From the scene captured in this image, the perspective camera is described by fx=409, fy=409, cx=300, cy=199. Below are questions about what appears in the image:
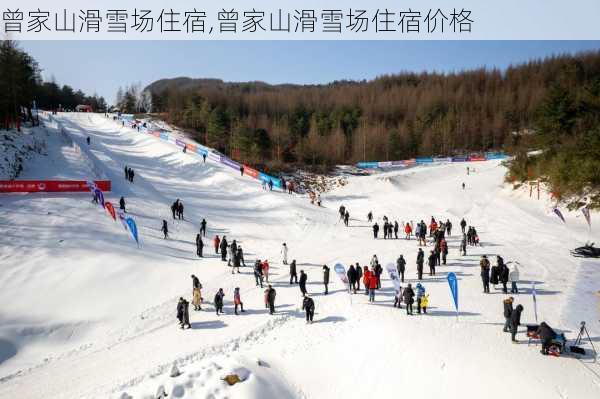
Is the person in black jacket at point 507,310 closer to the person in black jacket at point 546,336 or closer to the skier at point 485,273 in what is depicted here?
the person in black jacket at point 546,336

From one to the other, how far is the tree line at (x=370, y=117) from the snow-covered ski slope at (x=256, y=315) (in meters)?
29.4

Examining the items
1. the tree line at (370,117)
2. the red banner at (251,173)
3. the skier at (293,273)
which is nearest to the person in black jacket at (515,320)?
the skier at (293,273)

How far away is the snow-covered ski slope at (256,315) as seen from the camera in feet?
31.0

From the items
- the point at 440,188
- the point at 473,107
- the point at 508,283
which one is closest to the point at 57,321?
the point at 508,283

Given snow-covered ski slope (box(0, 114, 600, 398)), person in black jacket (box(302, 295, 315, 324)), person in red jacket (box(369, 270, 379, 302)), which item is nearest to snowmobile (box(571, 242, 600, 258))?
snow-covered ski slope (box(0, 114, 600, 398))

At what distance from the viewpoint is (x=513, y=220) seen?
28.8m

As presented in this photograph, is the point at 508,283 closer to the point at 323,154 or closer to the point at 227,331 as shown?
the point at 227,331

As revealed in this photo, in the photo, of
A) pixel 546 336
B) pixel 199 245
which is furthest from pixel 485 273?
pixel 199 245

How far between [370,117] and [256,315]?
8813 centimetres

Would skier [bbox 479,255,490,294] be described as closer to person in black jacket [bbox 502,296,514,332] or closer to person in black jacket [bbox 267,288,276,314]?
person in black jacket [bbox 502,296,514,332]

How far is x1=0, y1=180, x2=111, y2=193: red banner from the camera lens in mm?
22734

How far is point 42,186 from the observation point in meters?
23.5

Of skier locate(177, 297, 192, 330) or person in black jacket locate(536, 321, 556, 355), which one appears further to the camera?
skier locate(177, 297, 192, 330)

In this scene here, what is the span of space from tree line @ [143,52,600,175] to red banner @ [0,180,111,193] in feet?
95.6
